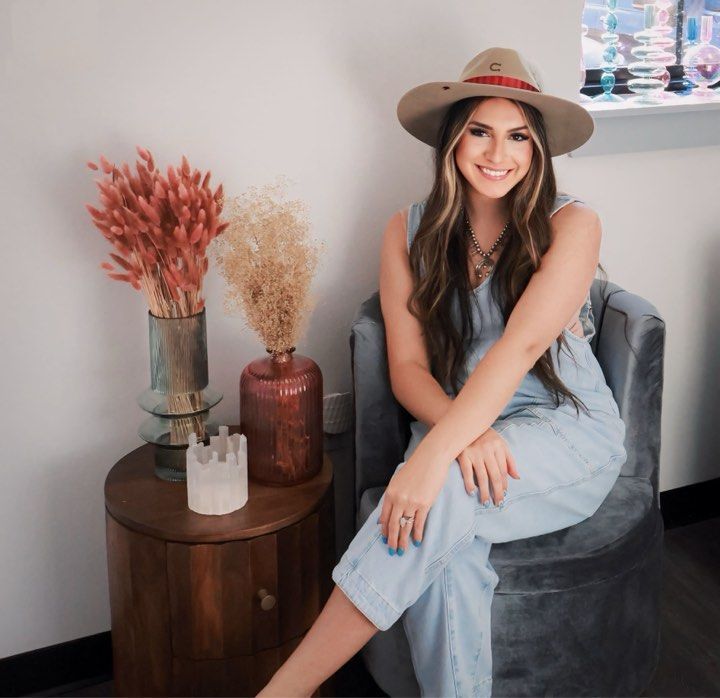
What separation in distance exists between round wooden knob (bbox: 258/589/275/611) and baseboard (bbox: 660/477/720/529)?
145 cm

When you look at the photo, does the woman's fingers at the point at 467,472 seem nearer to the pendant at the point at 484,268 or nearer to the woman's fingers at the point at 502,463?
the woman's fingers at the point at 502,463

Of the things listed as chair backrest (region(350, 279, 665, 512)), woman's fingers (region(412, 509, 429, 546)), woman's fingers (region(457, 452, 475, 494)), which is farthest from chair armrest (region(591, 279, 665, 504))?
woman's fingers (region(412, 509, 429, 546))

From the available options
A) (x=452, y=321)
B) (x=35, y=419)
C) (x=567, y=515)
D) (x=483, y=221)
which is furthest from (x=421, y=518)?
(x=35, y=419)

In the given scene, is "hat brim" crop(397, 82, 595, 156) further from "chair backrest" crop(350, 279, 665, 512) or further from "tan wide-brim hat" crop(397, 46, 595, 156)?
"chair backrest" crop(350, 279, 665, 512)

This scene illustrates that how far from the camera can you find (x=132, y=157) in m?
1.92

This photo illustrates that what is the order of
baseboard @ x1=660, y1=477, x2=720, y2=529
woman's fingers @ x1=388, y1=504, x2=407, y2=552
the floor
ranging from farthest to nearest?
baseboard @ x1=660, y1=477, x2=720, y2=529 < the floor < woman's fingers @ x1=388, y1=504, x2=407, y2=552

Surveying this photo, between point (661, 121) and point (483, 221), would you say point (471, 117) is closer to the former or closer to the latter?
point (483, 221)

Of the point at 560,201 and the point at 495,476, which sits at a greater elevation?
the point at 560,201

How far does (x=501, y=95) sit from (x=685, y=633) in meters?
1.38

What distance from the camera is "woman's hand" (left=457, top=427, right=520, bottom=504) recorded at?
5.49ft

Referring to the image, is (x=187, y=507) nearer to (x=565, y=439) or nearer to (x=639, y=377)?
(x=565, y=439)

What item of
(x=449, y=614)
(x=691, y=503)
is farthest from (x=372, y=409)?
(x=691, y=503)

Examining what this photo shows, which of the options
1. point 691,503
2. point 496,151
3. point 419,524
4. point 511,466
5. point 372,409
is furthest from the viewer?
point 691,503

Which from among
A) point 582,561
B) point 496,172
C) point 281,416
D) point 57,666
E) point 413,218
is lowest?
point 57,666
